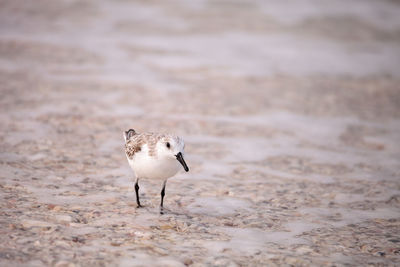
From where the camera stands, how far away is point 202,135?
915cm

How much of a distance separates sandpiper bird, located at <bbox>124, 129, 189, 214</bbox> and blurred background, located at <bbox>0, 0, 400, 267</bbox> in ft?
1.80

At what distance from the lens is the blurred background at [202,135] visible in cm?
517

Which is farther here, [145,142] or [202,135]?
[202,135]

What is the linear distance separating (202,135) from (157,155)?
3794mm

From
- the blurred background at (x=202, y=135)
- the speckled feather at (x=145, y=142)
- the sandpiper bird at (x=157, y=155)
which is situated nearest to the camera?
the blurred background at (x=202, y=135)

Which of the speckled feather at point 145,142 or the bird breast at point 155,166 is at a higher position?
the speckled feather at point 145,142

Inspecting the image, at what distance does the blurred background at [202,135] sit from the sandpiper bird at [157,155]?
55 centimetres

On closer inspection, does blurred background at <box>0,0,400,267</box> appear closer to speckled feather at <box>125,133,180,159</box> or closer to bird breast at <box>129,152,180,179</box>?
bird breast at <box>129,152,180,179</box>

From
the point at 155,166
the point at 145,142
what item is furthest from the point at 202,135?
the point at 155,166

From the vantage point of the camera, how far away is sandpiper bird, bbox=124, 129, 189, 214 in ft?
17.4

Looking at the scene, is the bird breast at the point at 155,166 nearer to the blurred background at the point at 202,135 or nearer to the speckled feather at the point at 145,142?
the speckled feather at the point at 145,142

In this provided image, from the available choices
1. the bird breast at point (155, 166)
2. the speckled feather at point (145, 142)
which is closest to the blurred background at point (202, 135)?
the bird breast at point (155, 166)

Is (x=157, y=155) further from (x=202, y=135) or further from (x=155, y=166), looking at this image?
(x=202, y=135)

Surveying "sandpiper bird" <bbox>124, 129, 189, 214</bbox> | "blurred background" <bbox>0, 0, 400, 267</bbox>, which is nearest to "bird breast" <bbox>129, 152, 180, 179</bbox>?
"sandpiper bird" <bbox>124, 129, 189, 214</bbox>
